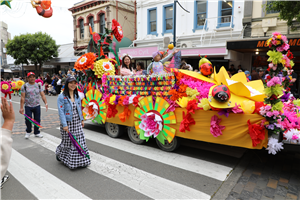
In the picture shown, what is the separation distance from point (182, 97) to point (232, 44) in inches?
272

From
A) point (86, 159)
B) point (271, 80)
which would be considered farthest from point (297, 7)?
point (86, 159)

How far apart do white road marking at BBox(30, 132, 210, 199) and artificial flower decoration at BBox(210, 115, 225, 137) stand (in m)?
1.12

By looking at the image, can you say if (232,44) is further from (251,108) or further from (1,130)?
(1,130)

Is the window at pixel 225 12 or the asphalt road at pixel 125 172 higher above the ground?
the window at pixel 225 12

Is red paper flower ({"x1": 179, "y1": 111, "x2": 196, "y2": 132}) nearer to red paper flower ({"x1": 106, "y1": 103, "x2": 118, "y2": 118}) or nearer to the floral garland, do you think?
the floral garland

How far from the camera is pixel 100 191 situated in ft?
10.0

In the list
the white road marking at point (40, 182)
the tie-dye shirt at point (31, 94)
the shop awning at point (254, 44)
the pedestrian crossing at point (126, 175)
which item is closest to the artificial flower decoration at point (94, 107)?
the pedestrian crossing at point (126, 175)

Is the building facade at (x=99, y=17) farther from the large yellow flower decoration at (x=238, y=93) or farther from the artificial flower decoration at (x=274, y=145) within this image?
the artificial flower decoration at (x=274, y=145)

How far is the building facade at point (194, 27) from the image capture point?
1118 centimetres

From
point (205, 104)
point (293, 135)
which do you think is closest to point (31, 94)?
point (205, 104)

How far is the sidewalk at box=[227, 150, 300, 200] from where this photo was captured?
2943 mm

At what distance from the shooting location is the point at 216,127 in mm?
3654

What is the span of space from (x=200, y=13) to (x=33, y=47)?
1990 centimetres

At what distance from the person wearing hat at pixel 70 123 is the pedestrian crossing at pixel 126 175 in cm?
18
